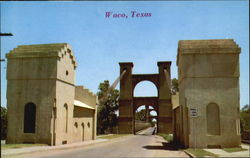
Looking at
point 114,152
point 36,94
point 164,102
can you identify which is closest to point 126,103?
point 164,102

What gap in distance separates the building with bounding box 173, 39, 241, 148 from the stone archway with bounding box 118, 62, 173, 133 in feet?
113

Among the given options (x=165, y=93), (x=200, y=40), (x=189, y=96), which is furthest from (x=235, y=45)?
(x=165, y=93)

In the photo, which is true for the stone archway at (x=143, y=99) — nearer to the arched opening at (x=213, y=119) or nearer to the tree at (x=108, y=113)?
the tree at (x=108, y=113)

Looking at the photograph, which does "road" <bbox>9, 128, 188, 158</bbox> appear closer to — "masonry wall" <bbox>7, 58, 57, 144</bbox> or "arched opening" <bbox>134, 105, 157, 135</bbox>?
"masonry wall" <bbox>7, 58, 57, 144</bbox>

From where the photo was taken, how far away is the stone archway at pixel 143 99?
185 ft

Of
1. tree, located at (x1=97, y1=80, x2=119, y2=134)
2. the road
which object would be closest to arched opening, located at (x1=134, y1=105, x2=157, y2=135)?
tree, located at (x1=97, y1=80, x2=119, y2=134)

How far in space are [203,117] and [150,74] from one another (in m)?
41.6

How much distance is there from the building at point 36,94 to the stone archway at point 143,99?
3382 centimetres

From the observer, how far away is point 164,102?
5731 centimetres

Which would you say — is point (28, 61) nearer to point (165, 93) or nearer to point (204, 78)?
point (204, 78)

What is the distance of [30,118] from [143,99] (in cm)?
4074

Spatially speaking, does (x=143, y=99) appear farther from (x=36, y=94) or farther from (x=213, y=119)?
(x=213, y=119)

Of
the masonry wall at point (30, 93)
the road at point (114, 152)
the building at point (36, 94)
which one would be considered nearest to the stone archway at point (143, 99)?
the road at point (114, 152)

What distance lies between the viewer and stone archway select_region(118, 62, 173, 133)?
5653 cm
